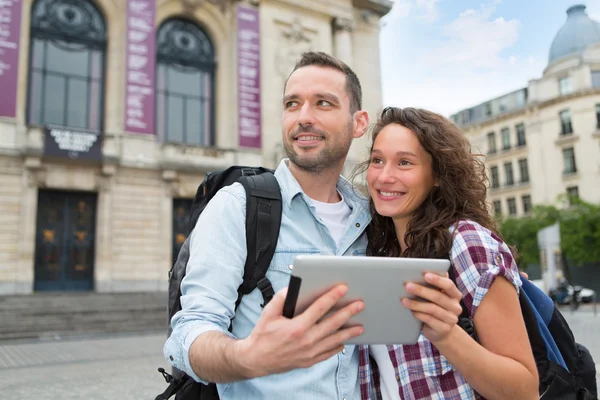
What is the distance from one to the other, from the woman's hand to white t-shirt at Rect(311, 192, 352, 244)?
804mm

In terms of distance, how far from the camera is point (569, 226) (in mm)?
33344

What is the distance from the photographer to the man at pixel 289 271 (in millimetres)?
1298

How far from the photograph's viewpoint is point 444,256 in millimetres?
1974

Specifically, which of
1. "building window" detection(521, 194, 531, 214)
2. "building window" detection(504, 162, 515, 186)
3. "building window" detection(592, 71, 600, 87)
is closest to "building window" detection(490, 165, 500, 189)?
"building window" detection(504, 162, 515, 186)

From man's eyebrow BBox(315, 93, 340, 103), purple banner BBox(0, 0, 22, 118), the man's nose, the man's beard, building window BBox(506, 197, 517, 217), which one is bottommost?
the man's beard

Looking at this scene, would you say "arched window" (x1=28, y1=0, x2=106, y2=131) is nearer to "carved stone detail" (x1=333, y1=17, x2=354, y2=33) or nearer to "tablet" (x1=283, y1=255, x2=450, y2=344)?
"carved stone detail" (x1=333, y1=17, x2=354, y2=33)

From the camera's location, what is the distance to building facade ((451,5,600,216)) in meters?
39.2

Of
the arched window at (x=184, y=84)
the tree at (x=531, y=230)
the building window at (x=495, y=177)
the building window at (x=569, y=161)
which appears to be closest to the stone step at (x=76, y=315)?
the arched window at (x=184, y=84)

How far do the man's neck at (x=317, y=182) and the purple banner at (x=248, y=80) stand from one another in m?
18.4

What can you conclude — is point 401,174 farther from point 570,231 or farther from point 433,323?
point 570,231

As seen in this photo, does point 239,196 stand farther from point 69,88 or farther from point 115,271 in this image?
point 69,88

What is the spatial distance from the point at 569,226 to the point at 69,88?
30796 millimetres

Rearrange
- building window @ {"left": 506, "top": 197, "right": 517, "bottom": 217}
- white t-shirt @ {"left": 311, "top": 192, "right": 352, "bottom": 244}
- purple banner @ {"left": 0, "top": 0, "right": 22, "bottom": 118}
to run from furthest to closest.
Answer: building window @ {"left": 506, "top": 197, "right": 517, "bottom": 217}
purple banner @ {"left": 0, "top": 0, "right": 22, "bottom": 118}
white t-shirt @ {"left": 311, "top": 192, "right": 352, "bottom": 244}

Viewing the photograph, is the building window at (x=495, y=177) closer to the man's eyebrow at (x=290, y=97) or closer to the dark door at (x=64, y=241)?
the dark door at (x=64, y=241)
